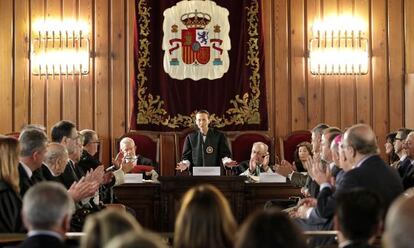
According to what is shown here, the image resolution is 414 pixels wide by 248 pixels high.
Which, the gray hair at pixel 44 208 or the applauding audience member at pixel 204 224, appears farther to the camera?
the gray hair at pixel 44 208

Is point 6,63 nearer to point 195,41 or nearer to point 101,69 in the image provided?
point 101,69

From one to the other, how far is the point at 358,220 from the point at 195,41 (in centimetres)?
761

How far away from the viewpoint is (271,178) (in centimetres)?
845

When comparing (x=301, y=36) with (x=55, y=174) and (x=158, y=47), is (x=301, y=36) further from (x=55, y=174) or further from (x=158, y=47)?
(x=55, y=174)

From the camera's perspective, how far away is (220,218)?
318cm

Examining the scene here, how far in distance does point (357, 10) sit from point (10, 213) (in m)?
7.05

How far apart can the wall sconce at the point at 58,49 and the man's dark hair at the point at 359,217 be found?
7.66 metres

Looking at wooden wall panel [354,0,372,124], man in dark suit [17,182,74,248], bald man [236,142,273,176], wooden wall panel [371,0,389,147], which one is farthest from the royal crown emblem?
man in dark suit [17,182,74,248]

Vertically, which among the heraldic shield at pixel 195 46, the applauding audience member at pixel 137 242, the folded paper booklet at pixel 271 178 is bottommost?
the folded paper booklet at pixel 271 178

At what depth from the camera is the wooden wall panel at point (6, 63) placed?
1057 centimetres

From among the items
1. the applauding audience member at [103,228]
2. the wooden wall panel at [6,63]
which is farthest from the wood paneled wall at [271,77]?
the applauding audience member at [103,228]

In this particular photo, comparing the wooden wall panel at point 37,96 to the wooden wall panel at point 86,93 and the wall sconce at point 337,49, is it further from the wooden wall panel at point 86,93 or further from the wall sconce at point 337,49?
the wall sconce at point 337,49

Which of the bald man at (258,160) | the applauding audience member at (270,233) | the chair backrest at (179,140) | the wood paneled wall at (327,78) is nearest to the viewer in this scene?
the applauding audience member at (270,233)

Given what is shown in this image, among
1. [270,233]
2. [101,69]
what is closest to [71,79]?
[101,69]
